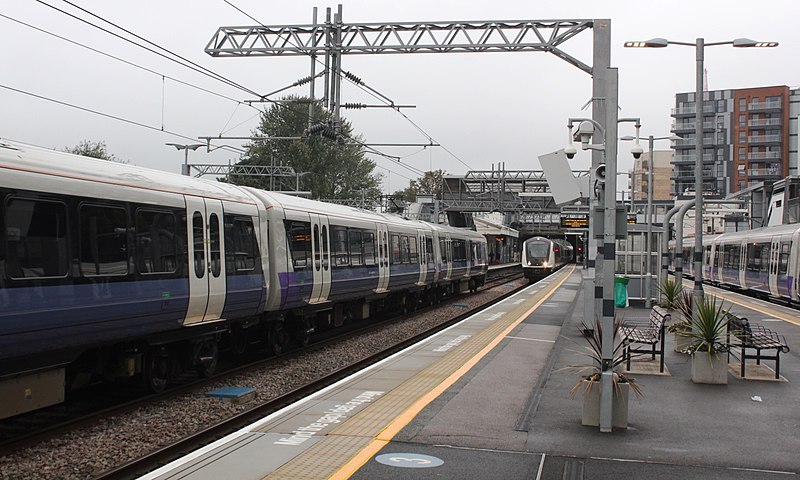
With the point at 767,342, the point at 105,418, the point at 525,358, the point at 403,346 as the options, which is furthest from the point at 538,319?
the point at 105,418

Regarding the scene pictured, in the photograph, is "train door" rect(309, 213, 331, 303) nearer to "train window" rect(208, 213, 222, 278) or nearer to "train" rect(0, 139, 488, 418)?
"train" rect(0, 139, 488, 418)

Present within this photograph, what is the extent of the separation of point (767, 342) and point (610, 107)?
5544 mm

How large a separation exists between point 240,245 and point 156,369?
261 cm

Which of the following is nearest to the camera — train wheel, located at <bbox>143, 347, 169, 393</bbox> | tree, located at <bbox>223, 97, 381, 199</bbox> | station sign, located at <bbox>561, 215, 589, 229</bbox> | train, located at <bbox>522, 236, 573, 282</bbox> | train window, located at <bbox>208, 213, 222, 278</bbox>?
train wheel, located at <bbox>143, 347, 169, 393</bbox>

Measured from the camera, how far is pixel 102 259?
965 centimetres

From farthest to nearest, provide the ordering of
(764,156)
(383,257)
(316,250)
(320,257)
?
(764,156)
(383,257)
(320,257)
(316,250)

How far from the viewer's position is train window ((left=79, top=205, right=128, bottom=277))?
9.34m

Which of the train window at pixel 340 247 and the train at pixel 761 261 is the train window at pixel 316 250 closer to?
the train window at pixel 340 247

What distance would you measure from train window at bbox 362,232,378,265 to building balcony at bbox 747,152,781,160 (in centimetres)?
9082

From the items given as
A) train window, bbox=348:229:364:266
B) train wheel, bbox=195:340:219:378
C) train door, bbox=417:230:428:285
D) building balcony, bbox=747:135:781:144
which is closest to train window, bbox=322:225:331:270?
train window, bbox=348:229:364:266

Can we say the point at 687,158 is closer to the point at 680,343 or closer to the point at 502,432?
the point at 680,343

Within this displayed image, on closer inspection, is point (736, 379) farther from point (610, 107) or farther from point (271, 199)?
point (271, 199)

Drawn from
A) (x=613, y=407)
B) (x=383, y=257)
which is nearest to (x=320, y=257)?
(x=383, y=257)

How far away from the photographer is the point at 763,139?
3925 inches
